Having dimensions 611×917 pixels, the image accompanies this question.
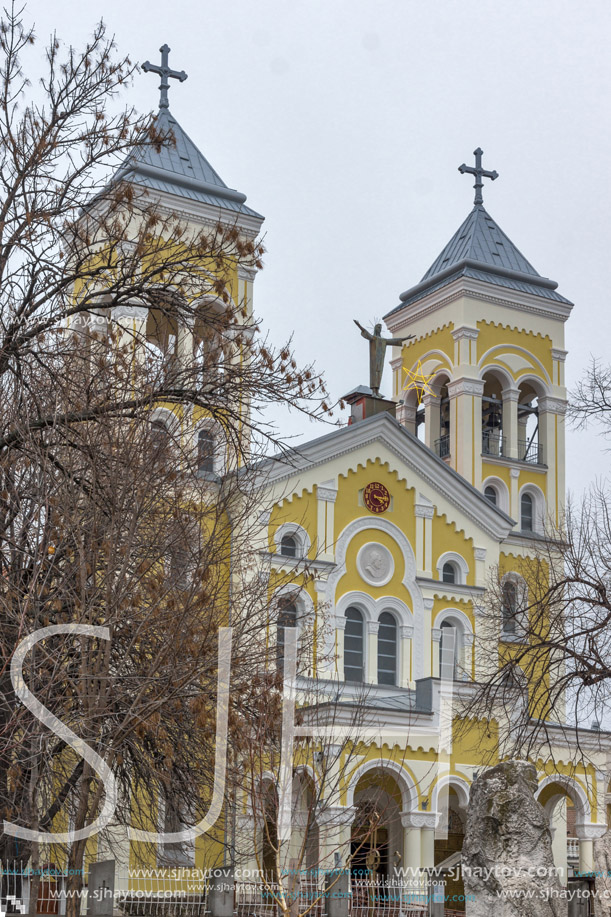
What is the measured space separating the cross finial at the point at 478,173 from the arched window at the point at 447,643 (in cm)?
1645

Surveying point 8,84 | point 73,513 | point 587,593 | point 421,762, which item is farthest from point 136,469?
point 421,762

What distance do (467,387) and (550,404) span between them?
9.36ft

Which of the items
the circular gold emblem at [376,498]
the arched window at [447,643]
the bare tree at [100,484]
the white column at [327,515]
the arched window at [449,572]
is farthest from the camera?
the arched window at [449,572]

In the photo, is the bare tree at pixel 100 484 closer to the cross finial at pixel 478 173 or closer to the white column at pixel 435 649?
the white column at pixel 435 649

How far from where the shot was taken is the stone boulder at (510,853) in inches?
528

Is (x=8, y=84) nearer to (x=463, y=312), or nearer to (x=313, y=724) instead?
(x=313, y=724)

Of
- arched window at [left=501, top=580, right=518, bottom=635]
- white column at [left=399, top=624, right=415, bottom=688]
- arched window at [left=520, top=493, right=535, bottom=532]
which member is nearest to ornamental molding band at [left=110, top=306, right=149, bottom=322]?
arched window at [left=501, top=580, right=518, bottom=635]

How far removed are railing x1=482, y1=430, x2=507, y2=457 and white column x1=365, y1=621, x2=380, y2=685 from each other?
8513 mm

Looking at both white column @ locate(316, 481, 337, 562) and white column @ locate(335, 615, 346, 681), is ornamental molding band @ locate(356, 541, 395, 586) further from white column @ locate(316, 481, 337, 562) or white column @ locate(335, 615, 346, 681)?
white column @ locate(335, 615, 346, 681)

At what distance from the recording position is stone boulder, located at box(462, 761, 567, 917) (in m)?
13.4

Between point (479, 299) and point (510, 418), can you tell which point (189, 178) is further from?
point (510, 418)

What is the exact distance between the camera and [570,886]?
2242 cm

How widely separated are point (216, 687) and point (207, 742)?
1323 millimetres

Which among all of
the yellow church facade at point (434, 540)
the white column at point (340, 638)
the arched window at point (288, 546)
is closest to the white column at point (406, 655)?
the yellow church facade at point (434, 540)
